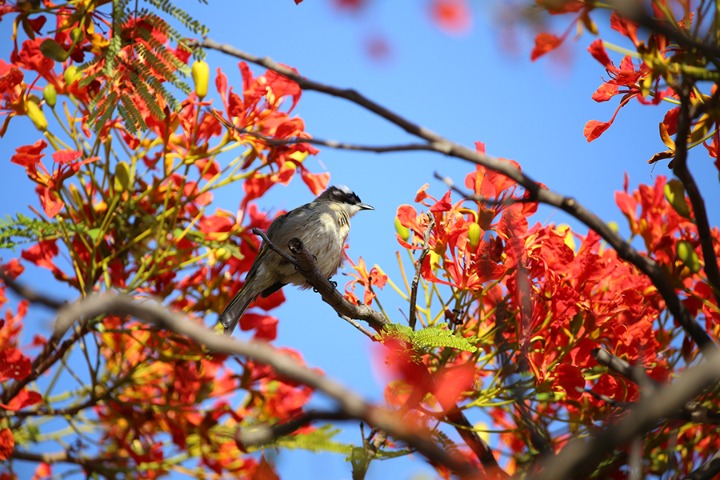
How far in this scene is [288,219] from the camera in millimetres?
5734

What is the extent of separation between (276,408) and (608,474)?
1682mm

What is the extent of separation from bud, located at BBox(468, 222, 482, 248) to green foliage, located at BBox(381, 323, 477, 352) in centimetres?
35

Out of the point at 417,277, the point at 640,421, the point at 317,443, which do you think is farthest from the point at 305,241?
the point at 640,421

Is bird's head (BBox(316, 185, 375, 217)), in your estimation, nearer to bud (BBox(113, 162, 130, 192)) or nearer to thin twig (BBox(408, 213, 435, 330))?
bud (BBox(113, 162, 130, 192))

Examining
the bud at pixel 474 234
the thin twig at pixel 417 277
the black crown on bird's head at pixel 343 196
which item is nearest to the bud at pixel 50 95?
the thin twig at pixel 417 277

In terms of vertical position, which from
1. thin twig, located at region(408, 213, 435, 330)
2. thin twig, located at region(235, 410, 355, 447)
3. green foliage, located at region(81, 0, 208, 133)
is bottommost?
thin twig, located at region(235, 410, 355, 447)

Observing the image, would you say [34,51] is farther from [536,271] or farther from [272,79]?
[536,271]

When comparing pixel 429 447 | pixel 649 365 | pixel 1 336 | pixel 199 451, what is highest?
pixel 1 336

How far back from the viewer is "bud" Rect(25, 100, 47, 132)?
3.47 m

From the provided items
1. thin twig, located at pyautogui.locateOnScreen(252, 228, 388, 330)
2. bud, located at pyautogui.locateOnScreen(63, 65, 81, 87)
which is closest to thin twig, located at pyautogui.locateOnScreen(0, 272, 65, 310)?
thin twig, located at pyautogui.locateOnScreen(252, 228, 388, 330)

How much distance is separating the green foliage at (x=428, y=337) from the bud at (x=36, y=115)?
6.35 ft

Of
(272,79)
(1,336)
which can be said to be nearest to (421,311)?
(272,79)

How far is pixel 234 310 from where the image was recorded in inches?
143

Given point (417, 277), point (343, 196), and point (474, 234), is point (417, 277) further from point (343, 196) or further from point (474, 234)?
point (343, 196)
